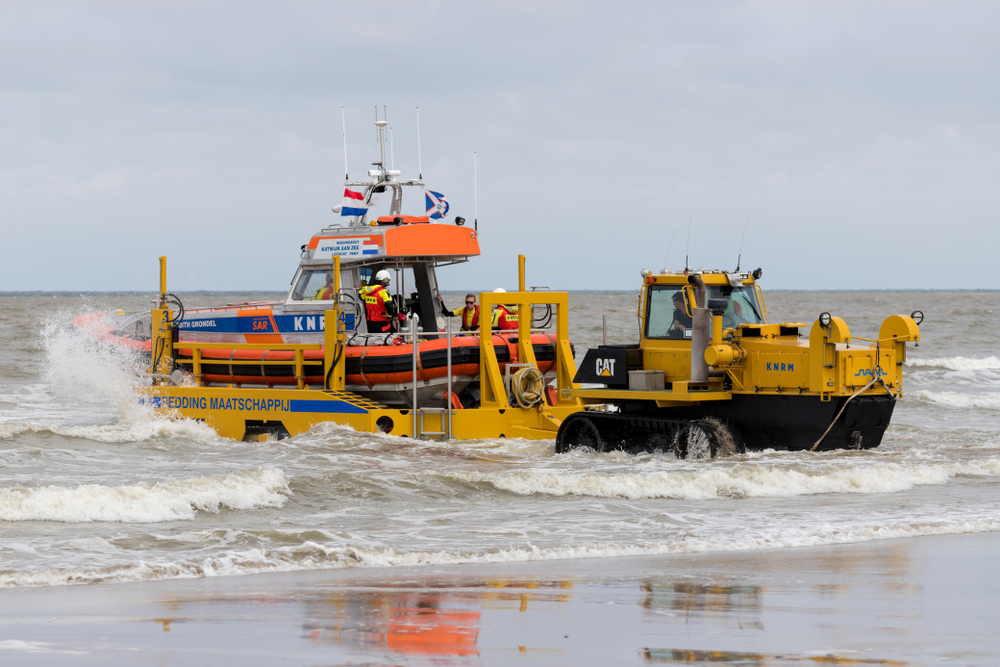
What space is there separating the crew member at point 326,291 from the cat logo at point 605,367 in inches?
157

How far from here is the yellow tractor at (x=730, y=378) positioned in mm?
12320

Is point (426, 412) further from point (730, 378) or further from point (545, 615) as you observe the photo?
point (545, 615)

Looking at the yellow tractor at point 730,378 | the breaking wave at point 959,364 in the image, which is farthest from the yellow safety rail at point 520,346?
the breaking wave at point 959,364

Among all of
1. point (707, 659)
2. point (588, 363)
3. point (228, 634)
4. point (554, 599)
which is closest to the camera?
point (707, 659)

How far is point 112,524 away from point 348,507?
6.76 feet

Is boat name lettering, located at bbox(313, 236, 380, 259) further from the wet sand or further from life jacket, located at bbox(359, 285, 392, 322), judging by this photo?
the wet sand

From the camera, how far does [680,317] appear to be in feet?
43.4

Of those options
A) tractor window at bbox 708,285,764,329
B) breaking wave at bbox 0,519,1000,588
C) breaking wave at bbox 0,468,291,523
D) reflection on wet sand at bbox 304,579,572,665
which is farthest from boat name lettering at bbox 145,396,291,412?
reflection on wet sand at bbox 304,579,572,665

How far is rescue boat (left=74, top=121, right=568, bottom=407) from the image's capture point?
573 inches

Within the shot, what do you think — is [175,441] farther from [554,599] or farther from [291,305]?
[554,599]

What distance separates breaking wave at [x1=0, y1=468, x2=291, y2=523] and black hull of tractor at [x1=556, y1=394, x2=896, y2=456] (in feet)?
14.7

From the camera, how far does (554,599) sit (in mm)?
6582

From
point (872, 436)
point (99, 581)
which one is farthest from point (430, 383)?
point (99, 581)

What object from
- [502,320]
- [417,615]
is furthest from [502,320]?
[417,615]
